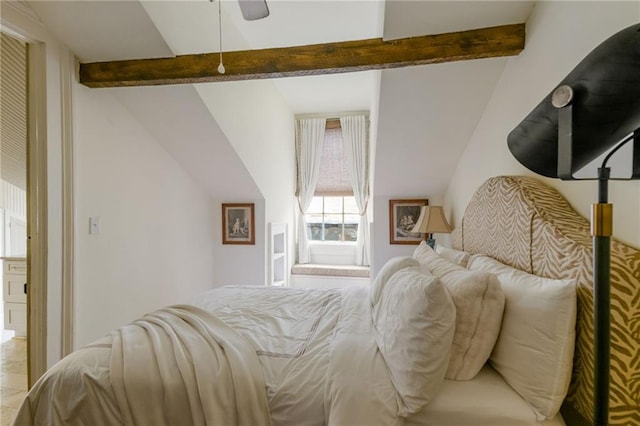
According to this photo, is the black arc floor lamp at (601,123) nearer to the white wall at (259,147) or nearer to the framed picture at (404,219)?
the white wall at (259,147)

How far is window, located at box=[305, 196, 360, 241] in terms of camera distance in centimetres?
488

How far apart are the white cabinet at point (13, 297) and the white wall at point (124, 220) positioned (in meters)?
1.35

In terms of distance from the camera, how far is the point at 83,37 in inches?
78.0

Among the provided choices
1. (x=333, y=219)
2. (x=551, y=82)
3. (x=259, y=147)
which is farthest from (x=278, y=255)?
(x=551, y=82)

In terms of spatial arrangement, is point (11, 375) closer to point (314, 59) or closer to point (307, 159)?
point (314, 59)

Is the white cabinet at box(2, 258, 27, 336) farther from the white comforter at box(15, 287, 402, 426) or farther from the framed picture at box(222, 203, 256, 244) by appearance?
the white comforter at box(15, 287, 402, 426)

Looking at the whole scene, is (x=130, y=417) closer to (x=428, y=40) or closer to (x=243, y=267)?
(x=428, y=40)

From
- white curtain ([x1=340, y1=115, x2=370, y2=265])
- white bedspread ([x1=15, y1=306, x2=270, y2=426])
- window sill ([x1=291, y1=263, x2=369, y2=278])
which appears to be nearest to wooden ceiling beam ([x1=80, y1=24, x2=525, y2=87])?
white bedspread ([x1=15, y1=306, x2=270, y2=426])

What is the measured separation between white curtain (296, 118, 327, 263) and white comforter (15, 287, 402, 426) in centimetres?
349

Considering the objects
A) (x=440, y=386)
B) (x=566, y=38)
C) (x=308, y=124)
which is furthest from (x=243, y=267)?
(x=566, y=38)

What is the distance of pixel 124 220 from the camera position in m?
2.48

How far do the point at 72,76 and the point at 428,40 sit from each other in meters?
2.33

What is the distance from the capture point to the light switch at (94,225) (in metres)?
2.17

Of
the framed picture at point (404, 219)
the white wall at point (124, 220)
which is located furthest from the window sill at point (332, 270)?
the white wall at point (124, 220)
